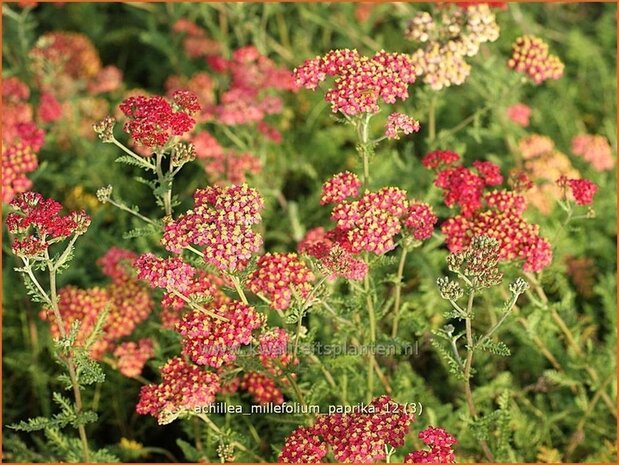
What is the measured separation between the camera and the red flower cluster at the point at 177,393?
3.49 meters

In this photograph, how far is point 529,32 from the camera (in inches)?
269

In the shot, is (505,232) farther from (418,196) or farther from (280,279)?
(418,196)

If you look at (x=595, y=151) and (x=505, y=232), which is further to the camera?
(x=595, y=151)

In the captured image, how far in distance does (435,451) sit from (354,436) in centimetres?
33

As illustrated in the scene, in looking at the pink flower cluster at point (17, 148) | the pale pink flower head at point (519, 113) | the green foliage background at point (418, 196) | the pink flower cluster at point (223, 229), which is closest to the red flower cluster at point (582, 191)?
the green foliage background at point (418, 196)

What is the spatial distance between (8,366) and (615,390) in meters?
3.73

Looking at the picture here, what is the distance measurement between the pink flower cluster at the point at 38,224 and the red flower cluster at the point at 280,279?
76 centimetres

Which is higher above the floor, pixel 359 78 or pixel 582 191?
pixel 359 78

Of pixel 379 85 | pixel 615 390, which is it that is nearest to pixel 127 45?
pixel 379 85

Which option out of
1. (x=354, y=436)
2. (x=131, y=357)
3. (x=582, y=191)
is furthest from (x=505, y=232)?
(x=131, y=357)

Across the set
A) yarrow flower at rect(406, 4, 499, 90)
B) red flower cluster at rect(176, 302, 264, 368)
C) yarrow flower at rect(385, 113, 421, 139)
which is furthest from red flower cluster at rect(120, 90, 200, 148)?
yarrow flower at rect(406, 4, 499, 90)

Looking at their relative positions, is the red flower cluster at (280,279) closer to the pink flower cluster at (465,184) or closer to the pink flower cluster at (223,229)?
the pink flower cluster at (223,229)

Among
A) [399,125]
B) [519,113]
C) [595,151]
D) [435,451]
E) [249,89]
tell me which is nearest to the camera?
[435,451]

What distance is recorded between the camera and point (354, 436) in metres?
3.29
